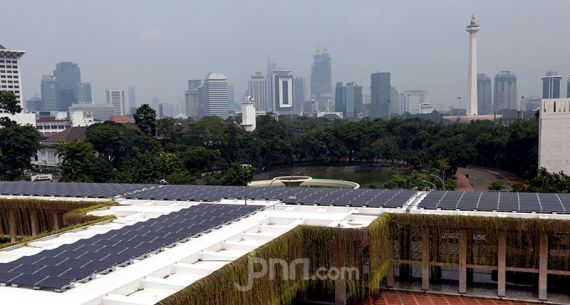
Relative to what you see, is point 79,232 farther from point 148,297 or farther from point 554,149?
point 554,149

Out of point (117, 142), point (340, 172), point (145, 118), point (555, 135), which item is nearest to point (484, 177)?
point (555, 135)

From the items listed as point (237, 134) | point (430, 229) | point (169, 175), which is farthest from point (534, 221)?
point (237, 134)

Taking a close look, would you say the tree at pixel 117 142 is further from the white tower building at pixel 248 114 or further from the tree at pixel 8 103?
the white tower building at pixel 248 114

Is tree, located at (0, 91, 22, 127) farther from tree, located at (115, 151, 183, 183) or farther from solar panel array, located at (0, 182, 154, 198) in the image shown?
solar panel array, located at (0, 182, 154, 198)

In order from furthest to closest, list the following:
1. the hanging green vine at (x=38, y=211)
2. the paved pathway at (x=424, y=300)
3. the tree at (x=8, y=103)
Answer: the tree at (x=8, y=103), the hanging green vine at (x=38, y=211), the paved pathway at (x=424, y=300)

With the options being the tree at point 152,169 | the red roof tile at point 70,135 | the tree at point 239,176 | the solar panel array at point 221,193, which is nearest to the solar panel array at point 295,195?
the solar panel array at point 221,193

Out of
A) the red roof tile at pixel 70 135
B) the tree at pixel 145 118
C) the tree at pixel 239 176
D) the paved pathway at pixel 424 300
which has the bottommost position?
the paved pathway at pixel 424 300
